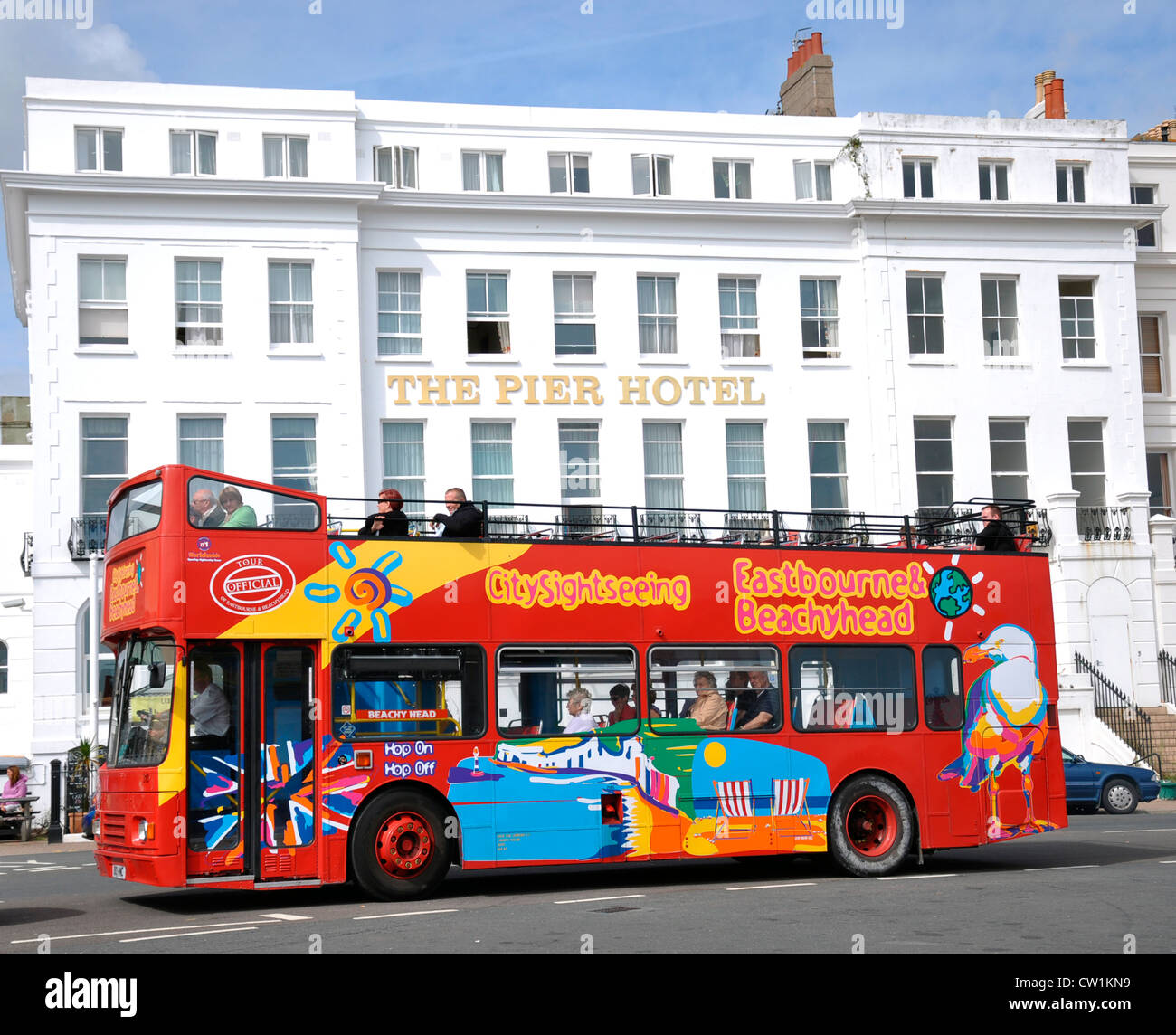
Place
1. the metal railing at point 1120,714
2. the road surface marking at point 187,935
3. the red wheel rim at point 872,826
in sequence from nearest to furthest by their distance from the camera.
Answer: the road surface marking at point 187,935 < the red wheel rim at point 872,826 < the metal railing at point 1120,714

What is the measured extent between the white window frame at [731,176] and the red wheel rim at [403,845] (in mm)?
25846

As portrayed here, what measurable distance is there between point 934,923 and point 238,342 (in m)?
25.0

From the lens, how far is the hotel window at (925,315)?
3681cm

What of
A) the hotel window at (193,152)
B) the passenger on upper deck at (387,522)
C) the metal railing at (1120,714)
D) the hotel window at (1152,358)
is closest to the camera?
the passenger on upper deck at (387,522)

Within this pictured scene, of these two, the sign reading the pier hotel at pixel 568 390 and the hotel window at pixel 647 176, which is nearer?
the sign reading the pier hotel at pixel 568 390

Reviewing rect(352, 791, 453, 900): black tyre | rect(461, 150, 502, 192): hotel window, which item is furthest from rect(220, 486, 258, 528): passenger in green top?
rect(461, 150, 502, 192): hotel window

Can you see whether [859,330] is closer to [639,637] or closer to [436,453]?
[436,453]

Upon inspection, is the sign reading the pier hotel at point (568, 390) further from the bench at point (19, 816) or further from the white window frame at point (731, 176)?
the bench at point (19, 816)

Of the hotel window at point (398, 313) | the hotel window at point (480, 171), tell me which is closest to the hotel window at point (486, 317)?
the hotel window at point (398, 313)

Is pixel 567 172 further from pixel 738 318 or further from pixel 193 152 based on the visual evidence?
pixel 193 152

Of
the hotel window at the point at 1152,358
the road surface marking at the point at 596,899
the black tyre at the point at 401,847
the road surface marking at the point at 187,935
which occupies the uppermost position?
the hotel window at the point at 1152,358

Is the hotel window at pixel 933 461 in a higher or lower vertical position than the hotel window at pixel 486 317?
lower
